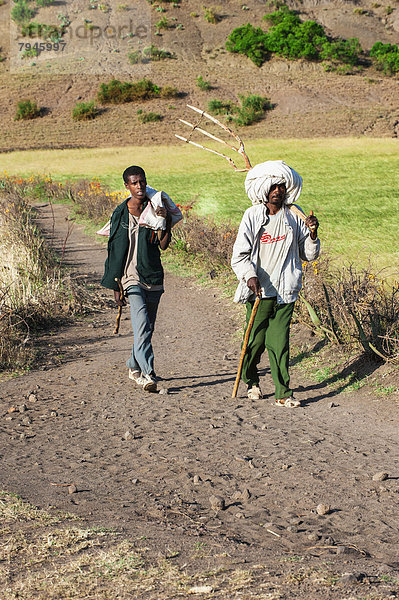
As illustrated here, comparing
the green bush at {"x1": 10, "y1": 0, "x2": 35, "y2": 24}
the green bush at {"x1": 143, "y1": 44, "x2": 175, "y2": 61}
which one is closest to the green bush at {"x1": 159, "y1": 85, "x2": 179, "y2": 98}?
the green bush at {"x1": 143, "y1": 44, "x2": 175, "y2": 61}

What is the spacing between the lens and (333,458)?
4305mm

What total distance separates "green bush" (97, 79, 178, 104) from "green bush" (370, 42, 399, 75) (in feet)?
50.1

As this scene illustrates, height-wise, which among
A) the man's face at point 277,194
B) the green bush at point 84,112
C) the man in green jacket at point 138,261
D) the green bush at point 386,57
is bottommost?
the man in green jacket at point 138,261

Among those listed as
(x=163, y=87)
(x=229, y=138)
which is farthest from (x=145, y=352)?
(x=163, y=87)

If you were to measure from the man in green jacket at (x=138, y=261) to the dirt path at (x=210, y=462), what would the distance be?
0.43m

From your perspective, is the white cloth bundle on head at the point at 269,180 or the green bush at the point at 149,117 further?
the green bush at the point at 149,117

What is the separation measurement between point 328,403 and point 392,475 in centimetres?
145

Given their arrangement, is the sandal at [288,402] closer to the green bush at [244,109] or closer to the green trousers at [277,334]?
the green trousers at [277,334]

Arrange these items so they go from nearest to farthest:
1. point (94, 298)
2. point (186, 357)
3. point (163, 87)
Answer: point (186, 357) → point (94, 298) → point (163, 87)

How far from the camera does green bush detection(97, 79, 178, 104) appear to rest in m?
45.8

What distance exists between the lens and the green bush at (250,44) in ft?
173

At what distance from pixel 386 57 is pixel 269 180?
163 ft

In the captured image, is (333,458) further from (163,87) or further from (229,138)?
(163,87)

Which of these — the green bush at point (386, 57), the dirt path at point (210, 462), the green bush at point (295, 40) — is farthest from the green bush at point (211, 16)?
the dirt path at point (210, 462)
